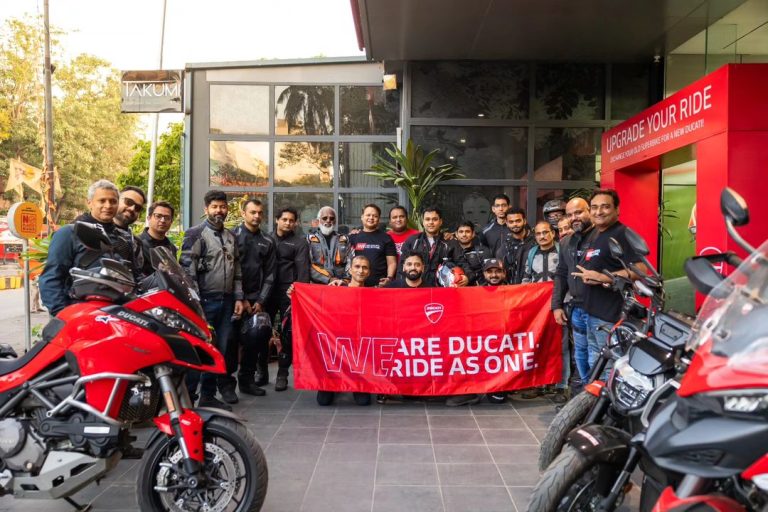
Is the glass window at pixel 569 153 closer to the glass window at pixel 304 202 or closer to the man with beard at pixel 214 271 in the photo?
the glass window at pixel 304 202

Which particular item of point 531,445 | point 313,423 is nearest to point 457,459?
point 531,445

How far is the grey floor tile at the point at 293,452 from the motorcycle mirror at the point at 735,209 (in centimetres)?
313

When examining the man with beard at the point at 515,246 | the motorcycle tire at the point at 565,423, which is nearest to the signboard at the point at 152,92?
the man with beard at the point at 515,246

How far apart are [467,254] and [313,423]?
8.10ft

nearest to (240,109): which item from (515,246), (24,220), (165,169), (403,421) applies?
(24,220)

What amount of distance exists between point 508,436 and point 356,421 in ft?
4.10

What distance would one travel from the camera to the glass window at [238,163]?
10.2 m

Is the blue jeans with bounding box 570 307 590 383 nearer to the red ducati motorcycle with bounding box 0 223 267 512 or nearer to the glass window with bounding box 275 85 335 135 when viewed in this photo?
the red ducati motorcycle with bounding box 0 223 267 512

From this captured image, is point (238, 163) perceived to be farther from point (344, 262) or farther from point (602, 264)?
point (602, 264)

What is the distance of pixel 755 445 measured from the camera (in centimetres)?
145

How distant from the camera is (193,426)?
2746 millimetres

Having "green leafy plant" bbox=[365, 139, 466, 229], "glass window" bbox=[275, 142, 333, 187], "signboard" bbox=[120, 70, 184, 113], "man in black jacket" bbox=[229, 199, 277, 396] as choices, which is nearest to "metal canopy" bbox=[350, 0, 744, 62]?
"green leafy plant" bbox=[365, 139, 466, 229]

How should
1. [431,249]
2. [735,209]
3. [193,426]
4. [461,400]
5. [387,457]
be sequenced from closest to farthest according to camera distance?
[735,209] → [193,426] → [387,457] → [461,400] → [431,249]

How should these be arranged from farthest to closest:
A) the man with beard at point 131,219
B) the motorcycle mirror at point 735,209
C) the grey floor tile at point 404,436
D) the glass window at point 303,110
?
the glass window at point 303,110 < the grey floor tile at point 404,436 < the man with beard at point 131,219 < the motorcycle mirror at point 735,209
